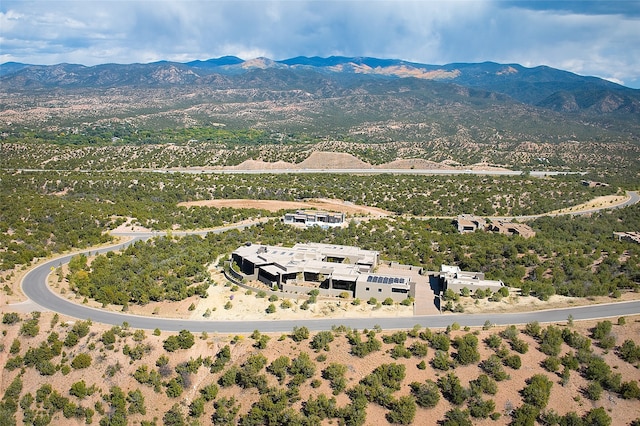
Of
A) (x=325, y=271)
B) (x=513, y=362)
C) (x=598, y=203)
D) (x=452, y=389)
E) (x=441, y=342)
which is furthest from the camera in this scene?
(x=598, y=203)

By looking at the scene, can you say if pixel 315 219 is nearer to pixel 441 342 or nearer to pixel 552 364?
pixel 441 342

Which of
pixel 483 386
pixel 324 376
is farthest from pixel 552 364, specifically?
pixel 324 376

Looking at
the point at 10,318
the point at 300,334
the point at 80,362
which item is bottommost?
the point at 80,362

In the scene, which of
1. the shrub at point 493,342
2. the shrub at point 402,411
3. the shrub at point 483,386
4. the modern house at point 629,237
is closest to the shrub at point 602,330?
the shrub at point 493,342

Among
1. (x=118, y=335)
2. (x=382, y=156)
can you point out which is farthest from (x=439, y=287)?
(x=382, y=156)

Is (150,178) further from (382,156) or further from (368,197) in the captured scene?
(382,156)

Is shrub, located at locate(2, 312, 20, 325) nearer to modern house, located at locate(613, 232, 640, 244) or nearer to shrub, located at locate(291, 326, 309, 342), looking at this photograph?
shrub, located at locate(291, 326, 309, 342)

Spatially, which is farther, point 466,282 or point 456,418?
point 466,282

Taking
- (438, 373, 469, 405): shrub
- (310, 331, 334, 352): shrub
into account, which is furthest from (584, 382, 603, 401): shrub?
(310, 331, 334, 352): shrub

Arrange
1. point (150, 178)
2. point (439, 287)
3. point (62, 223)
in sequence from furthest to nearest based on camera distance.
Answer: point (150, 178)
point (62, 223)
point (439, 287)

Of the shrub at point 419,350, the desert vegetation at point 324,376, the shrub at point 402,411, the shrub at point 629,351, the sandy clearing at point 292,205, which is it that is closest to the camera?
the shrub at point 402,411

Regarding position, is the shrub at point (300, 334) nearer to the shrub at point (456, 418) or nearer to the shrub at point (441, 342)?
the shrub at point (441, 342)
